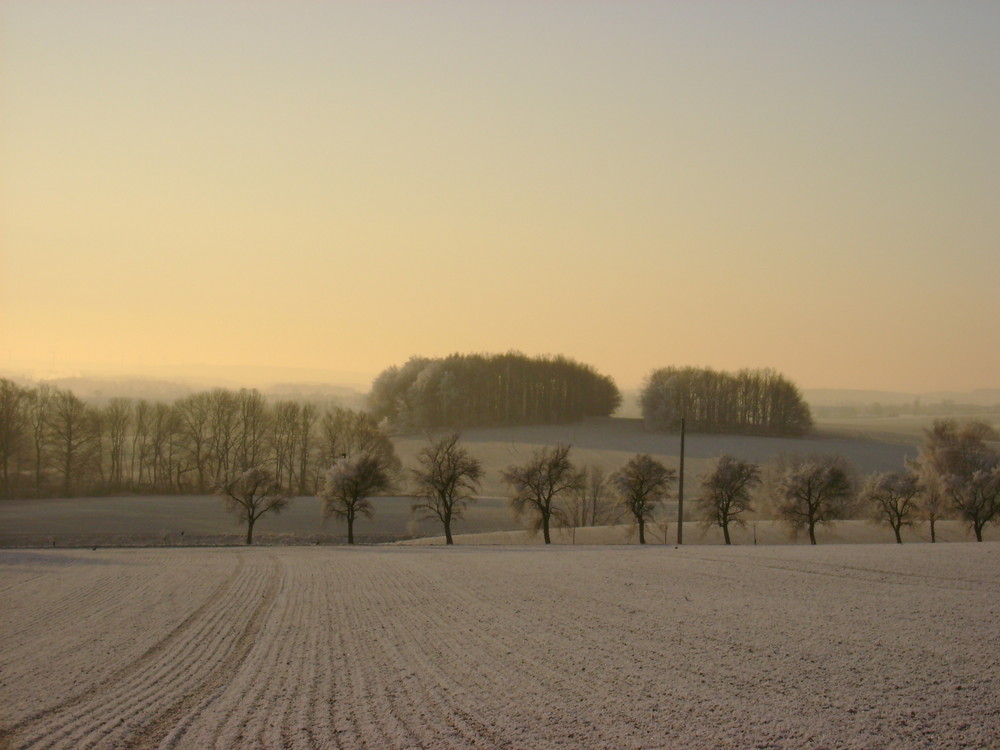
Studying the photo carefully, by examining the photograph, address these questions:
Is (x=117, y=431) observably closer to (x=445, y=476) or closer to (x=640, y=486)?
(x=445, y=476)

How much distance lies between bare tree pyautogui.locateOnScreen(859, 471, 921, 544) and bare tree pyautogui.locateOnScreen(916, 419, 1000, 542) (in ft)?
6.92

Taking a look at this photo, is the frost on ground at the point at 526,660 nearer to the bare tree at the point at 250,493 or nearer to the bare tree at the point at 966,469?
the bare tree at the point at 966,469

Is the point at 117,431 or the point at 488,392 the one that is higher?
the point at 488,392

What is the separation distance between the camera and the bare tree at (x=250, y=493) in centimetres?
5459

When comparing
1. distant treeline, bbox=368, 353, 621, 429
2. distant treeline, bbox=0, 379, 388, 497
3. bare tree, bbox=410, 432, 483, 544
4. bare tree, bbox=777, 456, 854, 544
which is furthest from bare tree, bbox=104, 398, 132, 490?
bare tree, bbox=777, 456, 854, 544

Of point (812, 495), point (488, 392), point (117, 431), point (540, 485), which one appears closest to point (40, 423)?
point (117, 431)

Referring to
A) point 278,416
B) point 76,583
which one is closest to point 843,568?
point 76,583

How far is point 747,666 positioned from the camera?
1359 centimetres

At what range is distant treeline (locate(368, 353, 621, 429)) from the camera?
122688mm

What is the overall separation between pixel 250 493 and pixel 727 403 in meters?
83.9

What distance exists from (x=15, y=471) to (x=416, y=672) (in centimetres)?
8335

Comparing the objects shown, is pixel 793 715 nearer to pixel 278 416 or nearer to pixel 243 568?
pixel 243 568

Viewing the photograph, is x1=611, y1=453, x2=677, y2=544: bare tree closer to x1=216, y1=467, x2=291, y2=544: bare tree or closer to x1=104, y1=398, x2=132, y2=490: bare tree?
x1=216, y1=467, x2=291, y2=544: bare tree

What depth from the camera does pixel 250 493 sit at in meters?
54.6
